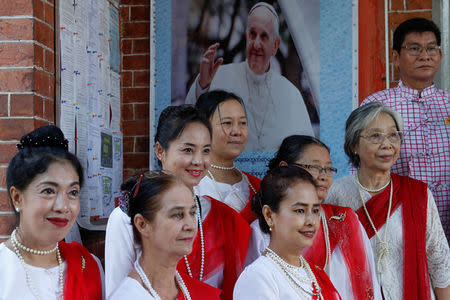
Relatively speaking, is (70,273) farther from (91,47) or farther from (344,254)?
(91,47)

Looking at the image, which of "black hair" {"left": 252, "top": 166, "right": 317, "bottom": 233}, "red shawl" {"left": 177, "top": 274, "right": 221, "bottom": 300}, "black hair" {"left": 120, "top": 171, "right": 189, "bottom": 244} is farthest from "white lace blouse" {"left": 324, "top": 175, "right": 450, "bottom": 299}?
"black hair" {"left": 120, "top": 171, "right": 189, "bottom": 244}

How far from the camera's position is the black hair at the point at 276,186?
210 cm

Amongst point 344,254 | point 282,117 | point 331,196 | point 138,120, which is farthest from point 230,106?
point 138,120

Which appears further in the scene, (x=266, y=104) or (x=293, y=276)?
(x=266, y=104)

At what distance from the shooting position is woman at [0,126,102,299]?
1706 mm

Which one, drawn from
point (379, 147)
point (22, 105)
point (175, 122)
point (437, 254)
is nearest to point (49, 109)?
point (22, 105)

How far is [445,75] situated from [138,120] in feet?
7.11

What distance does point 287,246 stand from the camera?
2.04 m

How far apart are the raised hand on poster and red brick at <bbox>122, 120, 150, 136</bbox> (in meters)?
0.49

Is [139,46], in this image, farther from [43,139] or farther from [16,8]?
[43,139]

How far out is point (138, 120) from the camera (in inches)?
146

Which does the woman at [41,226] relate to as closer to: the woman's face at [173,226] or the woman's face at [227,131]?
the woman's face at [173,226]

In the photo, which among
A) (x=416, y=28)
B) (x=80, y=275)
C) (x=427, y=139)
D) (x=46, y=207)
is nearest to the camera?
(x=46, y=207)

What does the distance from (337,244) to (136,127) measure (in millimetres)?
1847
